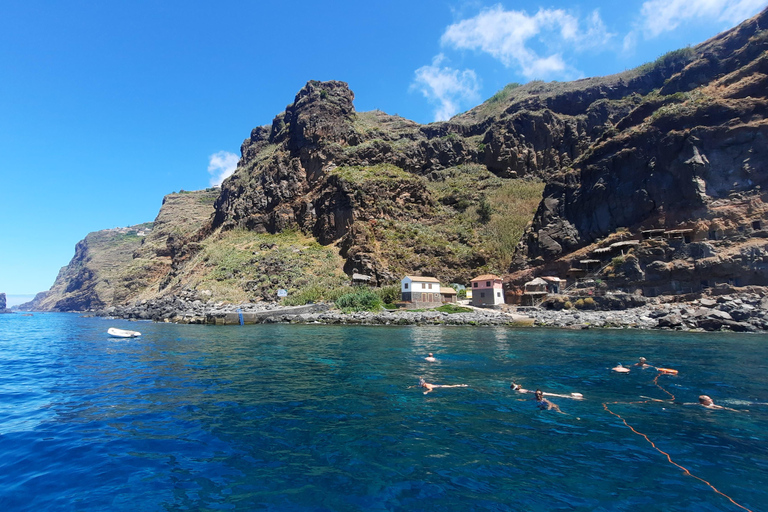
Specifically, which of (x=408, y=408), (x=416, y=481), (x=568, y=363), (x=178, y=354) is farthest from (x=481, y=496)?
(x=178, y=354)

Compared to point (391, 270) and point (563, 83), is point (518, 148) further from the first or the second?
point (391, 270)

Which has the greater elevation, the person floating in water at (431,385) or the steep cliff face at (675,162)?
the steep cliff face at (675,162)

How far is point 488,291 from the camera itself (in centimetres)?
5597

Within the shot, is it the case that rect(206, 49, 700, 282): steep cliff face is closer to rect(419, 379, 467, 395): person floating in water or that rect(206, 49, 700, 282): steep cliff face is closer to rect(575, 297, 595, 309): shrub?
rect(575, 297, 595, 309): shrub

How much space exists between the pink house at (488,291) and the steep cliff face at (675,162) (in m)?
6.54

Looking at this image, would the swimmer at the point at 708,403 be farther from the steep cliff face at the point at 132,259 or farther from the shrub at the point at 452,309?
the steep cliff face at the point at 132,259

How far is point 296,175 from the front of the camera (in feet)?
302

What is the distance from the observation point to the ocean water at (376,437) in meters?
6.68

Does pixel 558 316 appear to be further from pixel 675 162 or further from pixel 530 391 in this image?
pixel 530 391

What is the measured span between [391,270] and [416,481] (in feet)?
193

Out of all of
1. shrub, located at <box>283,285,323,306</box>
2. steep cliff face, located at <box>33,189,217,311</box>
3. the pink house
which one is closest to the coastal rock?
the pink house

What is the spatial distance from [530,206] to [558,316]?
162 ft

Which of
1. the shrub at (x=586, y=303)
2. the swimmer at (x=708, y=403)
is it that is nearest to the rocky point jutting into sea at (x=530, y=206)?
the shrub at (x=586, y=303)

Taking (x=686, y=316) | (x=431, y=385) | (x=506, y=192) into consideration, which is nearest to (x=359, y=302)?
(x=686, y=316)
